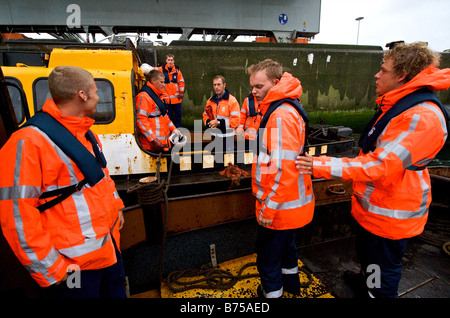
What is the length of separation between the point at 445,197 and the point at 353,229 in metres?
1.65

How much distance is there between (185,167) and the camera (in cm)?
271

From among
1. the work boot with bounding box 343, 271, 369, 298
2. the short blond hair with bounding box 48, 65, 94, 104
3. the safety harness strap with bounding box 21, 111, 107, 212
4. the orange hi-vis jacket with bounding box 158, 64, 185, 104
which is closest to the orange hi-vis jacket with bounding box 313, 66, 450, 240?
the work boot with bounding box 343, 271, 369, 298

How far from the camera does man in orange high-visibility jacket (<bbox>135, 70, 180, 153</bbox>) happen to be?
2.97 m

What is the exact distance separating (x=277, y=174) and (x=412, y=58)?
3.61ft

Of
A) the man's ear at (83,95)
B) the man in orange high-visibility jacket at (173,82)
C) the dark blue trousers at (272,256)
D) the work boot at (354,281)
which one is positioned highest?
the man in orange high-visibility jacket at (173,82)

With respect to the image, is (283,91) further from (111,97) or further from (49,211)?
(111,97)

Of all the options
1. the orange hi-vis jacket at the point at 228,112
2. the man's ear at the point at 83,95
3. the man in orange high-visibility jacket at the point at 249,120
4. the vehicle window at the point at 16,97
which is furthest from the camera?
the orange hi-vis jacket at the point at 228,112

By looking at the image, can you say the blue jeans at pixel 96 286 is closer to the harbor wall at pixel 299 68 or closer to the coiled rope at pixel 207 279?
the coiled rope at pixel 207 279

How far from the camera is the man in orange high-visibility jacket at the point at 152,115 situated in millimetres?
2967

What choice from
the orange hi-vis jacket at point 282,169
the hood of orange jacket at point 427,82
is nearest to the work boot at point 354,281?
the orange hi-vis jacket at point 282,169

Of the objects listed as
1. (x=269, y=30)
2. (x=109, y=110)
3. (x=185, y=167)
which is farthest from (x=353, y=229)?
(x=269, y=30)

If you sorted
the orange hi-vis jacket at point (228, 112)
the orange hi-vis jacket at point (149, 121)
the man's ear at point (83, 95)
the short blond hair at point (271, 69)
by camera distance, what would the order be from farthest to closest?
the orange hi-vis jacket at point (228, 112)
the orange hi-vis jacket at point (149, 121)
the short blond hair at point (271, 69)
the man's ear at point (83, 95)
